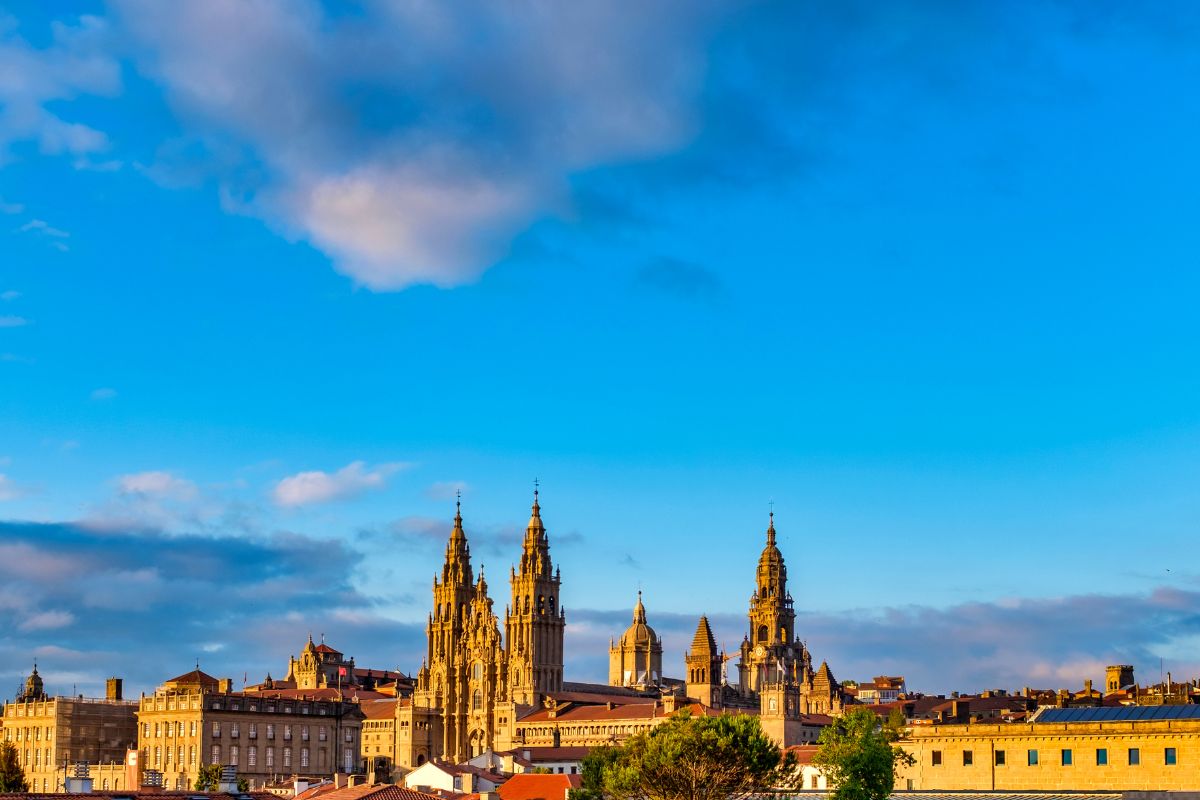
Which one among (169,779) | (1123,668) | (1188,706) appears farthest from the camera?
(1123,668)

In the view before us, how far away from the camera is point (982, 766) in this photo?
96875 millimetres

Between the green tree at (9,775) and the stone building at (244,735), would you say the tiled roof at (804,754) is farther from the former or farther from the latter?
the green tree at (9,775)

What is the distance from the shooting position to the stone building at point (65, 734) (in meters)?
160

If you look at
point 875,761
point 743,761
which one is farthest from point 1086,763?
point 743,761

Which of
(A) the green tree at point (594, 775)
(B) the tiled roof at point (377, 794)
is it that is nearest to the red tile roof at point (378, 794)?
(B) the tiled roof at point (377, 794)

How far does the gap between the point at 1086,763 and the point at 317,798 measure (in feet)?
138

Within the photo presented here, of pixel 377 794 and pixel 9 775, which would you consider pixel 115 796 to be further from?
pixel 9 775

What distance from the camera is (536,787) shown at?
106625mm

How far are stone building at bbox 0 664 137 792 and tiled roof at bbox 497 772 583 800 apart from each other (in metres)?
60.3

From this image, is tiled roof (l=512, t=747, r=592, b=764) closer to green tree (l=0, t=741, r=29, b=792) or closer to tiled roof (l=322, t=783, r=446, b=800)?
green tree (l=0, t=741, r=29, b=792)

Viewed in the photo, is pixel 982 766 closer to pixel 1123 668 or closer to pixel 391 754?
pixel 1123 668

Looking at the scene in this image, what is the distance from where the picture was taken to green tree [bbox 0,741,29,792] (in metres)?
118

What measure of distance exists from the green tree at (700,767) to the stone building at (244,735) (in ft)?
233

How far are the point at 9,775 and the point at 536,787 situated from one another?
1691 inches
